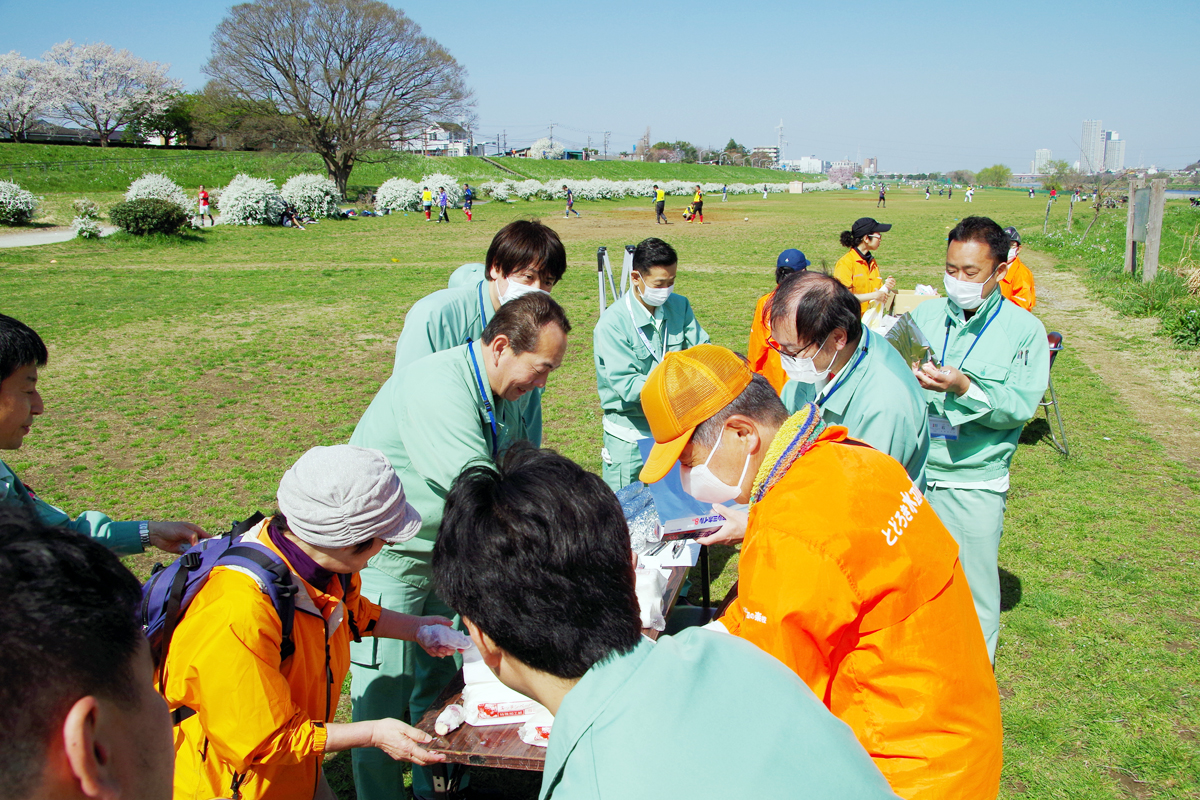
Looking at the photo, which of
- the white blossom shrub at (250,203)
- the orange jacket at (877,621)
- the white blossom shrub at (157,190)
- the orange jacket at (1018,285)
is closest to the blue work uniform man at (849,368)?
the orange jacket at (877,621)

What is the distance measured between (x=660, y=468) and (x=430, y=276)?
1642 cm

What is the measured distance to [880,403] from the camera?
9.54ft

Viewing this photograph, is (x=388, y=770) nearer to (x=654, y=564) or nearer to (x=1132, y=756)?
(x=654, y=564)

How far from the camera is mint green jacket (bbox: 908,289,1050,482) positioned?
11.9 feet

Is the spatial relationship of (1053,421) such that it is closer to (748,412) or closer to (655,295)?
(655,295)

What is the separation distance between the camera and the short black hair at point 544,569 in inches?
50.4

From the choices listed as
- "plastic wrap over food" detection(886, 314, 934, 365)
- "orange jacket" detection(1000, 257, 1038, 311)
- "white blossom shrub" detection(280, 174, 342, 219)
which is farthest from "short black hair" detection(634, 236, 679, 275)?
"white blossom shrub" detection(280, 174, 342, 219)

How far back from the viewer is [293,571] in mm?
2117

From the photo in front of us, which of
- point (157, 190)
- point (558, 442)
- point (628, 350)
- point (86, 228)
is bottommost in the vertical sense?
point (558, 442)

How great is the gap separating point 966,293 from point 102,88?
68129 millimetres

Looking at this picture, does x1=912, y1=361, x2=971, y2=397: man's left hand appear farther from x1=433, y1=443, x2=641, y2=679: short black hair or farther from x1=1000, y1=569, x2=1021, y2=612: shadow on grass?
x1=433, y1=443, x2=641, y2=679: short black hair

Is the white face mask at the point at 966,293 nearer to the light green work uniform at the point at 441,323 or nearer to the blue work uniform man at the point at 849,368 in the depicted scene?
the blue work uniform man at the point at 849,368

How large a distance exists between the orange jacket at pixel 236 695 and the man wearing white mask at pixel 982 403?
10.1 ft

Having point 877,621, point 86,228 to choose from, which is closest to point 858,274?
point 877,621
